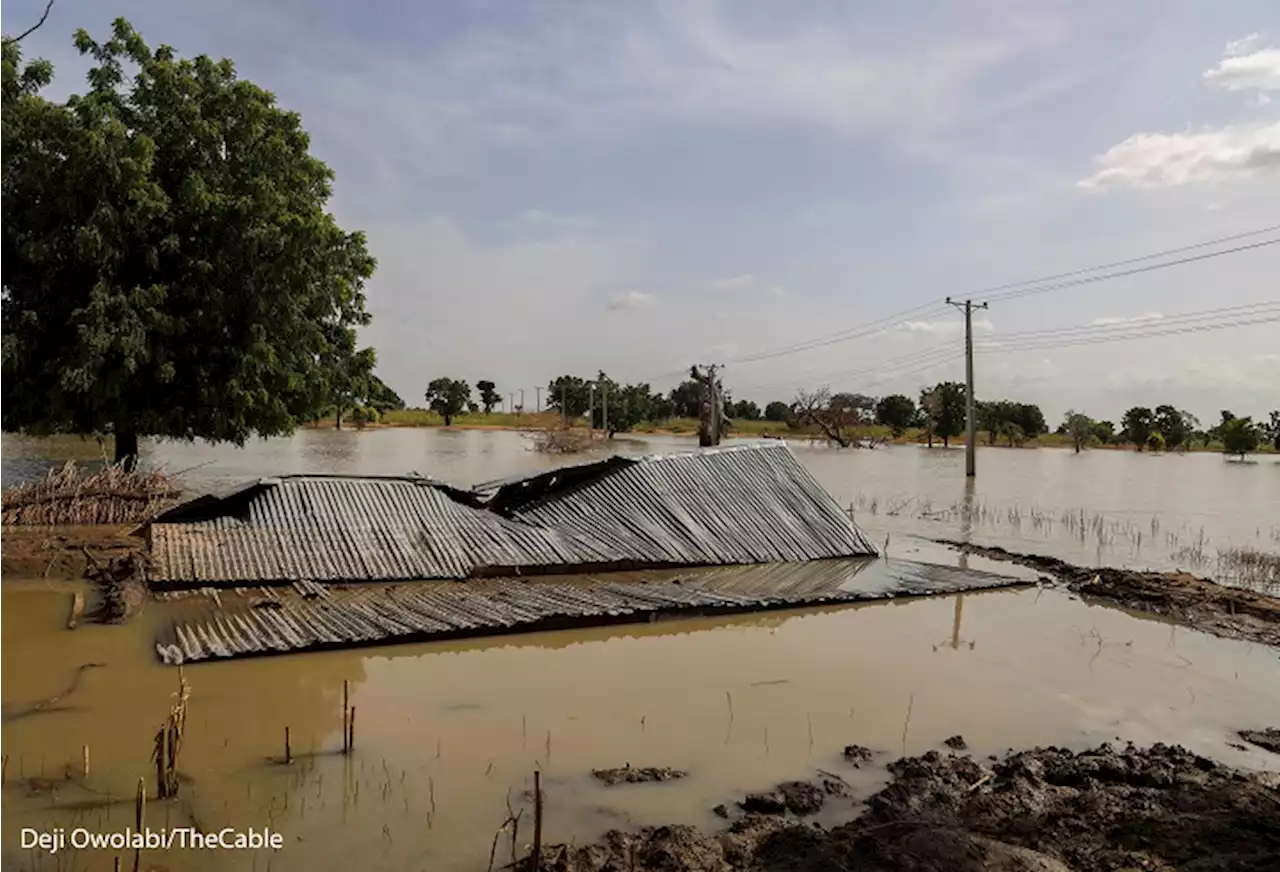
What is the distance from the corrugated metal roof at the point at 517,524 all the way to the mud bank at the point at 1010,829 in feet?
18.6

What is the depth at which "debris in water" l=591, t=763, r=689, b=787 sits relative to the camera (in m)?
4.74

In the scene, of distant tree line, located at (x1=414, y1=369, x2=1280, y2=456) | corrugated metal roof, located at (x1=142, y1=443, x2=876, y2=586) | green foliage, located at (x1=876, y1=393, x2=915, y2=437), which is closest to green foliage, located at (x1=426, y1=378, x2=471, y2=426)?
distant tree line, located at (x1=414, y1=369, x2=1280, y2=456)

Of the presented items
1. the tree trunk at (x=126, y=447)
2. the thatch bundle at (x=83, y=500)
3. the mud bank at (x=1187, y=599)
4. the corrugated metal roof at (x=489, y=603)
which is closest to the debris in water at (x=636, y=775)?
the corrugated metal roof at (x=489, y=603)

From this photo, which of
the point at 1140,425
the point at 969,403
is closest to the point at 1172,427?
the point at 1140,425

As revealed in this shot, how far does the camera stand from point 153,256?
12594 millimetres

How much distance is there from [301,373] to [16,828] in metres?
10.9

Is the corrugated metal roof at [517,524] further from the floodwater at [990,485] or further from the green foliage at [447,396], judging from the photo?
the green foliage at [447,396]

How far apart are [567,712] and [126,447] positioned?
1081 cm

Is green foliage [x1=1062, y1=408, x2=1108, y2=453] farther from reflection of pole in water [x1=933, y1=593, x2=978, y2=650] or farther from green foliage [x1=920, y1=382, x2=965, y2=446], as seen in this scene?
reflection of pole in water [x1=933, y1=593, x2=978, y2=650]

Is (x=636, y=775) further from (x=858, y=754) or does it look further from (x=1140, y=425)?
(x=1140, y=425)

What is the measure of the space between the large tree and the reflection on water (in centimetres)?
498

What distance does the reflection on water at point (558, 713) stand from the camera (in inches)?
168

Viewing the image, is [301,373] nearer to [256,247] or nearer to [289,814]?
[256,247]

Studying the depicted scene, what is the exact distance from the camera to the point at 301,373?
14.2 metres
